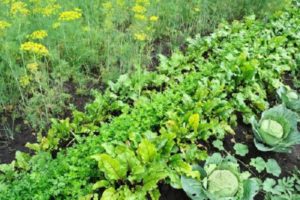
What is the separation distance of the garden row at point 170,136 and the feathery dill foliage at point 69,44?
1.62 feet

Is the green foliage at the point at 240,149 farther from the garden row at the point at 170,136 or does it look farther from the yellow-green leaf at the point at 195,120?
the yellow-green leaf at the point at 195,120

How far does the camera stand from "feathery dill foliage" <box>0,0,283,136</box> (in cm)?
410

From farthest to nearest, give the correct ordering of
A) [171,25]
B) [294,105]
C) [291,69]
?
[171,25]
[291,69]
[294,105]

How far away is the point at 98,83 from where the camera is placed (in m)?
4.77

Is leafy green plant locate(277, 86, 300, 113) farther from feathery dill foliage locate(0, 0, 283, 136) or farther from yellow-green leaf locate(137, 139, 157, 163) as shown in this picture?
yellow-green leaf locate(137, 139, 157, 163)

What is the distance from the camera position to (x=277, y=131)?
3641mm

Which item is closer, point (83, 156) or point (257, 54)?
point (83, 156)

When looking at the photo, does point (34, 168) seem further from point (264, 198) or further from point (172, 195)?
point (264, 198)

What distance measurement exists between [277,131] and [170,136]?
3.96 feet

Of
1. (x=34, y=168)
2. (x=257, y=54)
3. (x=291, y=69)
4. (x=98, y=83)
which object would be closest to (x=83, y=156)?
(x=34, y=168)

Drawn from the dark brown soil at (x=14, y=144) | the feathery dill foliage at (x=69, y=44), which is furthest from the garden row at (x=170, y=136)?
the feathery dill foliage at (x=69, y=44)

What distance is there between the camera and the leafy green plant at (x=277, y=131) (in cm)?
359

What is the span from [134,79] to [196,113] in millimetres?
1012

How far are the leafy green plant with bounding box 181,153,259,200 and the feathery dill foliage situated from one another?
1.67 metres
